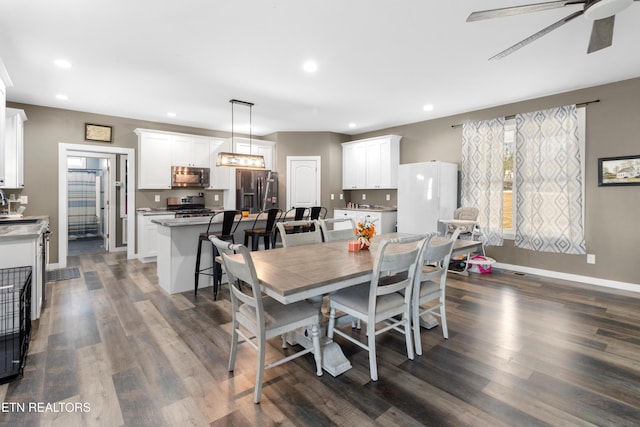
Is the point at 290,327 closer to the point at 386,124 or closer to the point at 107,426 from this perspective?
the point at 107,426

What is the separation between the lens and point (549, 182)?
453cm

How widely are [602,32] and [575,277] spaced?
3.42m

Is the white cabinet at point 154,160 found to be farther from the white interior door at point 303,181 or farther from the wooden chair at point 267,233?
the wooden chair at point 267,233

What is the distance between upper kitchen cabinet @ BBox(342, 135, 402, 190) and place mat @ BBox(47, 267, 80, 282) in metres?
5.14

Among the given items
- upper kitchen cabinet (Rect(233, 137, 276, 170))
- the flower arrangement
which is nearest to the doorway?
upper kitchen cabinet (Rect(233, 137, 276, 170))

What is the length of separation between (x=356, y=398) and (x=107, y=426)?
1.34 meters

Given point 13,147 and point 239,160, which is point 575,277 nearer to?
point 239,160

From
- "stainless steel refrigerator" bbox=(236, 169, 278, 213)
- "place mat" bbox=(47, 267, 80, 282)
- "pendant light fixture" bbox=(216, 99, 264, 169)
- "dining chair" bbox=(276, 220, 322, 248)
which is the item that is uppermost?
"pendant light fixture" bbox=(216, 99, 264, 169)

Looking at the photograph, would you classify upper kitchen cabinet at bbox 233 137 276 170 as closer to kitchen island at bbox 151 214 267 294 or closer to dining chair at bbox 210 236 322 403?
kitchen island at bbox 151 214 267 294

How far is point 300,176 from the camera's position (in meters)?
7.11

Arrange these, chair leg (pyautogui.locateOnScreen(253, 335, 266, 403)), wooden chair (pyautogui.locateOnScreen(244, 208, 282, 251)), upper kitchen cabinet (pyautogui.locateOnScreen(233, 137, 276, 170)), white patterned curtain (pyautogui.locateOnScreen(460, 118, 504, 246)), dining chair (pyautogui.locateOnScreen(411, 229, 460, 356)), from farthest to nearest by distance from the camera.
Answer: upper kitchen cabinet (pyautogui.locateOnScreen(233, 137, 276, 170)) < white patterned curtain (pyautogui.locateOnScreen(460, 118, 504, 246)) < wooden chair (pyautogui.locateOnScreen(244, 208, 282, 251)) < dining chair (pyautogui.locateOnScreen(411, 229, 460, 356)) < chair leg (pyautogui.locateOnScreen(253, 335, 266, 403))

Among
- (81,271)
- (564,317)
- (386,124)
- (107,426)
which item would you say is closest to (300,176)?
(386,124)

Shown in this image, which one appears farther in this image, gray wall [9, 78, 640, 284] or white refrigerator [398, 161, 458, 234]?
white refrigerator [398, 161, 458, 234]

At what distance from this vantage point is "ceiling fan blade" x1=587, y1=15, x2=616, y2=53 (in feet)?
7.27
